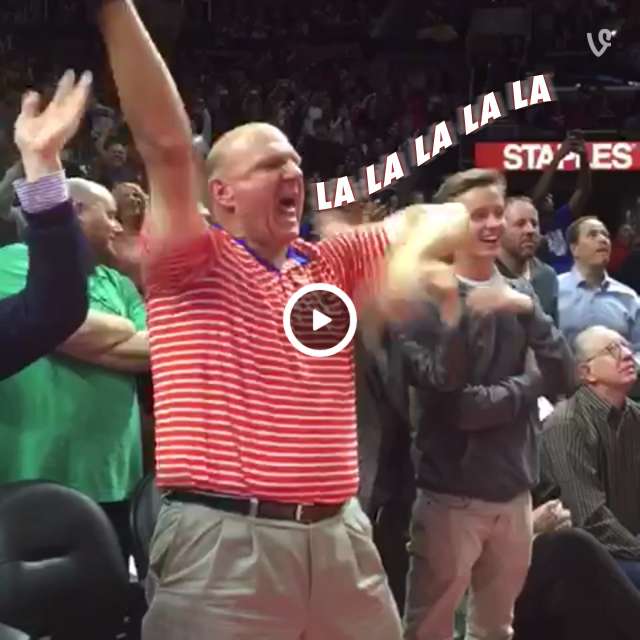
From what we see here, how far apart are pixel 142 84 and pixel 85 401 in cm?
81

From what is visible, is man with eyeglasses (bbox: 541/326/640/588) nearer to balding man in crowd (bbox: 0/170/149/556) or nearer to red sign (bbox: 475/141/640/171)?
balding man in crowd (bbox: 0/170/149/556)

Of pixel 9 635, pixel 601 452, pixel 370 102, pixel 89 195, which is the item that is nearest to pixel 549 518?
pixel 601 452

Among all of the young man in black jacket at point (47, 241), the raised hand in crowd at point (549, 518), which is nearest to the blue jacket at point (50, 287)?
the young man in black jacket at point (47, 241)

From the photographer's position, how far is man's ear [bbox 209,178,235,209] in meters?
1.50

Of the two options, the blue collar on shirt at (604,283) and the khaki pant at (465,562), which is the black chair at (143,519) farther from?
the blue collar on shirt at (604,283)

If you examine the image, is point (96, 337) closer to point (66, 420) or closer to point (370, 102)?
point (66, 420)

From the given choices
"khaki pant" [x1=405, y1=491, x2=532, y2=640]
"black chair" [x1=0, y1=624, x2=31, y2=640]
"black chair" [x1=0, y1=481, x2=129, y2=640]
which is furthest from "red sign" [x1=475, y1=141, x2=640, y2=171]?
"black chair" [x1=0, y1=624, x2=31, y2=640]

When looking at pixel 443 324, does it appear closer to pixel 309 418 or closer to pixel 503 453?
pixel 503 453

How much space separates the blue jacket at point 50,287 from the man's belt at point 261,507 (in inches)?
10.3

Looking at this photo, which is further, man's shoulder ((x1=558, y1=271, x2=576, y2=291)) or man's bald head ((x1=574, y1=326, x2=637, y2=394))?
man's shoulder ((x1=558, y1=271, x2=576, y2=291))

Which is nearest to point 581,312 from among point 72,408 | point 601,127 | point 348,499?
point 72,408

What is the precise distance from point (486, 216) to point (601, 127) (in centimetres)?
534

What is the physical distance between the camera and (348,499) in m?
1.54

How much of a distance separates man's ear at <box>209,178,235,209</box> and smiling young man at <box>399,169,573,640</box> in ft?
2.13
